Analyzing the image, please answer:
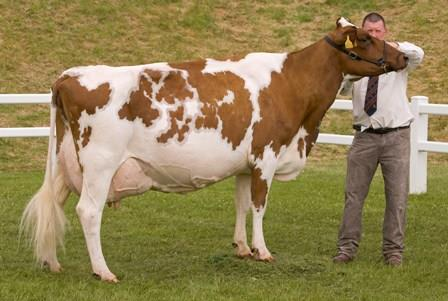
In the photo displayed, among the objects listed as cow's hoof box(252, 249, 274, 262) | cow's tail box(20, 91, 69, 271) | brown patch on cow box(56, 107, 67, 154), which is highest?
brown patch on cow box(56, 107, 67, 154)

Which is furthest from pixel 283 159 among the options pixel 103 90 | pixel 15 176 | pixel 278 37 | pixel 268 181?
pixel 278 37

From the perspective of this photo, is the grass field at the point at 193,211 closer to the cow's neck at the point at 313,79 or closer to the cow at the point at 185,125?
the cow at the point at 185,125

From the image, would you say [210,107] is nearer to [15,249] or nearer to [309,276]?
[309,276]

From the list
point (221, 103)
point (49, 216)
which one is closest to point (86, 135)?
point (49, 216)

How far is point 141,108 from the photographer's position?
830 cm

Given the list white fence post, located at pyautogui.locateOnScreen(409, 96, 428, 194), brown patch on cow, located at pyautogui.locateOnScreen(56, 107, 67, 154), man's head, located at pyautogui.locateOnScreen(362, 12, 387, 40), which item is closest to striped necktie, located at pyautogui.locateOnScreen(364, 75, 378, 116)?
man's head, located at pyautogui.locateOnScreen(362, 12, 387, 40)

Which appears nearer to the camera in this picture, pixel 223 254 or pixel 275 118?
pixel 275 118

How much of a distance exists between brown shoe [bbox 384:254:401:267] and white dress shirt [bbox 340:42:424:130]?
45.9 inches

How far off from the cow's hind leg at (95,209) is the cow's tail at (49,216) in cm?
39

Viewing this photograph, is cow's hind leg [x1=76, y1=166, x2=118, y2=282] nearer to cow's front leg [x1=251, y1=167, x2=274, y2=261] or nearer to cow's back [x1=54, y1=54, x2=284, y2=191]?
cow's back [x1=54, y1=54, x2=284, y2=191]

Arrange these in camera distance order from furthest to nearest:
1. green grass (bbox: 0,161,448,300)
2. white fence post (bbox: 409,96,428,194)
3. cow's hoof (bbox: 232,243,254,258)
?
white fence post (bbox: 409,96,428,194) < cow's hoof (bbox: 232,243,254,258) < green grass (bbox: 0,161,448,300)

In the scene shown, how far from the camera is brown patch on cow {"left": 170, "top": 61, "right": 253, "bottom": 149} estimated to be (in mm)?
8531

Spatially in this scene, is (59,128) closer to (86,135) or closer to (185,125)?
(86,135)

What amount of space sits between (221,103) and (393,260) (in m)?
2.10
